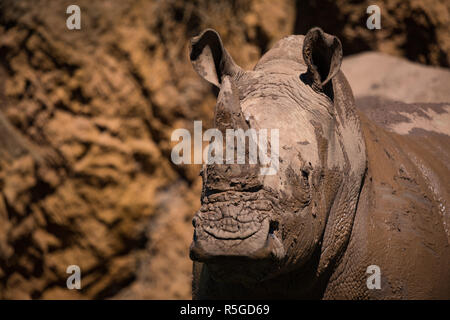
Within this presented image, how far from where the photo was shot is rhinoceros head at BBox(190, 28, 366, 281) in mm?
1794

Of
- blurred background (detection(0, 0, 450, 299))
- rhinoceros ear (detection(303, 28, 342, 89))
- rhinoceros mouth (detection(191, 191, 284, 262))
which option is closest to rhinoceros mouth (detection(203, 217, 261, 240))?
rhinoceros mouth (detection(191, 191, 284, 262))

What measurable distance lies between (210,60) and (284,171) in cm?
81

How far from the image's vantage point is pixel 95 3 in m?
4.69

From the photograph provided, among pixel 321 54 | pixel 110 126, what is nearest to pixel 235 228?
pixel 321 54

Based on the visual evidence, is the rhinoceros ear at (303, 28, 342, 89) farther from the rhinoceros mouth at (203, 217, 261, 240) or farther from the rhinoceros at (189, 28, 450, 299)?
the rhinoceros mouth at (203, 217, 261, 240)

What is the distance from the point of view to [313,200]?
6.64 ft

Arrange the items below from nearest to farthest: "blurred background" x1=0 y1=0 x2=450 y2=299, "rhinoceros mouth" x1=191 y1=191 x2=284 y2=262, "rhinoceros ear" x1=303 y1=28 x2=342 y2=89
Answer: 1. "rhinoceros mouth" x1=191 y1=191 x2=284 y2=262
2. "rhinoceros ear" x1=303 y1=28 x2=342 y2=89
3. "blurred background" x1=0 y1=0 x2=450 y2=299

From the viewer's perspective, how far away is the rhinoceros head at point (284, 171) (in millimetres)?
1794

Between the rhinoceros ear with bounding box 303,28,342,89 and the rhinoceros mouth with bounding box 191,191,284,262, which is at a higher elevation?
the rhinoceros ear with bounding box 303,28,342,89

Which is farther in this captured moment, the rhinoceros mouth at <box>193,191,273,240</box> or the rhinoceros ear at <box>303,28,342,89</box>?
the rhinoceros ear at <box>303,28,342,89</box>

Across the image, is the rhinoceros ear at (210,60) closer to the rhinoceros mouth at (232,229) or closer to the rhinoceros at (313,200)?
the rhinoceros at (313,200)

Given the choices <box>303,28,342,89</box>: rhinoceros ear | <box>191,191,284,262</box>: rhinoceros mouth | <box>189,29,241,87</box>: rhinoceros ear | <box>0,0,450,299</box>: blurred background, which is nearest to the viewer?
<box>191,191,284,262</box>: rhinoceros mouth

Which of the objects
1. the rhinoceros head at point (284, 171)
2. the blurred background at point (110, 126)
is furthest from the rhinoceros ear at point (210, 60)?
the blurred background at point (110, 126)
